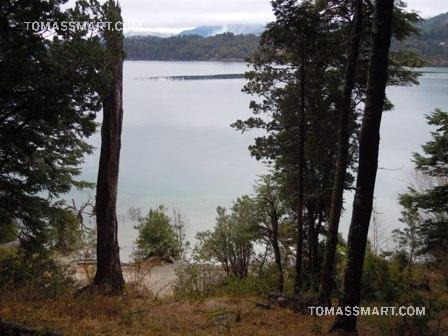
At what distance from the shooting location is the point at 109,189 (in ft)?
35.5

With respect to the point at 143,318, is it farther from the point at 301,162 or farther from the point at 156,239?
the point at 156,239

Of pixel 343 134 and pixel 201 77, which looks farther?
pixel 201 77

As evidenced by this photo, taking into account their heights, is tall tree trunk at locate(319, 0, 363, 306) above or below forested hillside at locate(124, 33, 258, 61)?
below

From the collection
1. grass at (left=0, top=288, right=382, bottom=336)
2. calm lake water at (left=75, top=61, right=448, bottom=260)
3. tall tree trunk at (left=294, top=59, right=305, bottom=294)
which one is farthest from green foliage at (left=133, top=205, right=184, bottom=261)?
grass at (left=0, top=288, right=382, bottom=336)

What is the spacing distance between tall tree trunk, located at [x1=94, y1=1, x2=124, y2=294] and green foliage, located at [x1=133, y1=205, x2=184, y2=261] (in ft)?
52.6

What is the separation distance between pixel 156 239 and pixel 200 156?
23.0m

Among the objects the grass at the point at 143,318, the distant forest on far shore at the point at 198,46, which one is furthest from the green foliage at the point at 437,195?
the distant forest on far shore at the point at 198,46

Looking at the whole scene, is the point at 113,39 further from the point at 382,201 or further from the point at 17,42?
the point at 382,201

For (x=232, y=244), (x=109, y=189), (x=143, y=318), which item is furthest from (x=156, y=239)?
(x=143, y=318)

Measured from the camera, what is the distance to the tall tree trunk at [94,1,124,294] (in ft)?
34.2

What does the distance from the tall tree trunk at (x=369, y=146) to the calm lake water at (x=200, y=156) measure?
22427mm

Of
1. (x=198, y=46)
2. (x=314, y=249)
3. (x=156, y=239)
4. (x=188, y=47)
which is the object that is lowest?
(x=156, y=239)

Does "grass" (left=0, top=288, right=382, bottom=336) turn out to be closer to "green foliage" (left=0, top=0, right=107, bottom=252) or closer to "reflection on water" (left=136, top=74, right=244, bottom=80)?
"green foliage" (left=0, top=0, right=107, bottom=252)

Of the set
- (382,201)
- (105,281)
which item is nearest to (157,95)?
(382,201)
